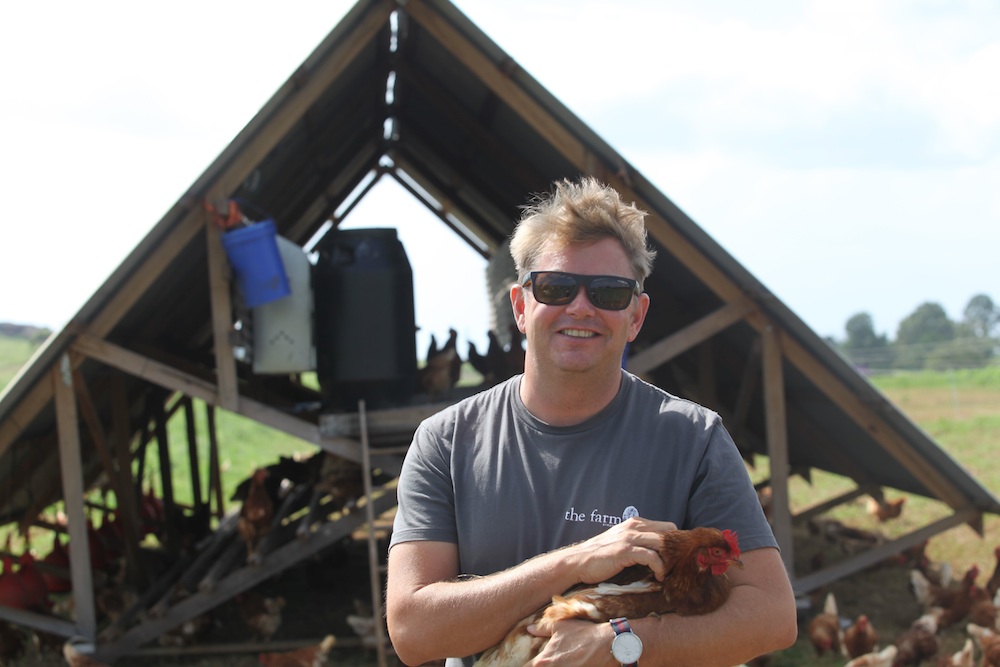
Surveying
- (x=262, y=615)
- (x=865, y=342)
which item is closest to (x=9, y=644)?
(x=262, y=615)

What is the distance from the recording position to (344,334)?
666cm

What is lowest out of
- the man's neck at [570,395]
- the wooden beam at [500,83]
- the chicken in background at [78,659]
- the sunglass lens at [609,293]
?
the chicken in background at [78,659]

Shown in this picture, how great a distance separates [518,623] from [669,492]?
426 millimetres

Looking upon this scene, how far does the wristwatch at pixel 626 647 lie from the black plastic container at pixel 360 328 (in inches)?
192

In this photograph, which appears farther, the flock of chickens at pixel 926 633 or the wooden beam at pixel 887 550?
the wooden beam at pixel 887 550

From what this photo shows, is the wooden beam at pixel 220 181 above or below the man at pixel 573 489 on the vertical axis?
above

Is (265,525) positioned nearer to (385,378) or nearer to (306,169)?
(385,378)

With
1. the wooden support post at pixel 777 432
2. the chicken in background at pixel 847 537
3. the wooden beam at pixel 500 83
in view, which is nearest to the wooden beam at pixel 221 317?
the wooden beam at pixel 500 83

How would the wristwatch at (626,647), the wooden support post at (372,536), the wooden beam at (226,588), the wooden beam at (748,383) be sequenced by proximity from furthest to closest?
the wooden beam at (748,383), the wooden beam at (226,588), the wooden support post at (372,536), the wristwatch at (626,647)

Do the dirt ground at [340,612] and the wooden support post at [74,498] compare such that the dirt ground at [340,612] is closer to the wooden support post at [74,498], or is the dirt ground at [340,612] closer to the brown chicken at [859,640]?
the brown chicken at [859,640]

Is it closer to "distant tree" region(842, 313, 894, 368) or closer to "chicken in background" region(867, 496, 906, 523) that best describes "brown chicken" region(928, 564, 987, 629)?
"chicken in background" region(867, 496, 906, 523)

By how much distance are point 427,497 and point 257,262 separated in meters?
4.10

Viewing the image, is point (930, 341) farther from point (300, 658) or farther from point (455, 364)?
point (300, 658)

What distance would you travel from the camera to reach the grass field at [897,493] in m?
7.76
